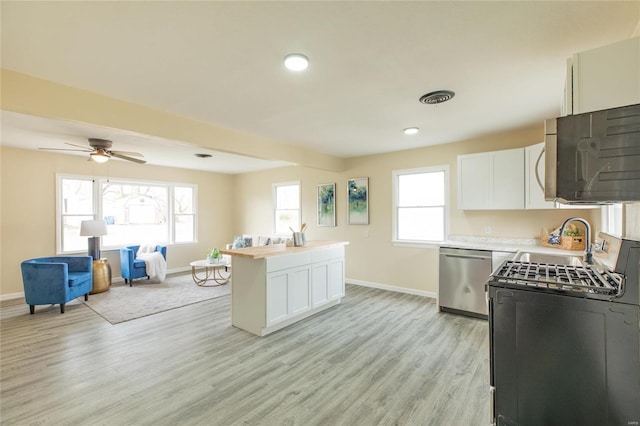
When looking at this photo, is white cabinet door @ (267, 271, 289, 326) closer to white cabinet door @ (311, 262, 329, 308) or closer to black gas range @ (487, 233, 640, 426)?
white cabinet door @ (311, 262, 329, 308)

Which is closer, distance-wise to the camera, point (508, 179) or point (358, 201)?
point (508, 179)

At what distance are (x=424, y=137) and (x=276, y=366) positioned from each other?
365 centimetres

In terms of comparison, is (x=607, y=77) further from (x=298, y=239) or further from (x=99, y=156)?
(x=99, y=156)

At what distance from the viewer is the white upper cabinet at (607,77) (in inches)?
57.3

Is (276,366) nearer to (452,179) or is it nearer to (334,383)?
(334,383)

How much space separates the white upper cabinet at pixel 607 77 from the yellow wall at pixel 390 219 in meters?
2.82

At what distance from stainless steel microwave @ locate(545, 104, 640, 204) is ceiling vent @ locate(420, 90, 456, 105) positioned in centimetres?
145

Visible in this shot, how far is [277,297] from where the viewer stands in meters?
3.51

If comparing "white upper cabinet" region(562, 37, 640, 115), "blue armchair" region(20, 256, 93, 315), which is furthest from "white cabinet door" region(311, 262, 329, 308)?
"blue armchair" region(20, 256, 93, 315)

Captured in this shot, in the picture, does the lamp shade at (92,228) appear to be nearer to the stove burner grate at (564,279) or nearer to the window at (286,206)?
the window at (286,206)

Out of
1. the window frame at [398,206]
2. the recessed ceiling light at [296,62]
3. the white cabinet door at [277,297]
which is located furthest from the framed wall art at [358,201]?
the recessed ceiling light at [296,62]

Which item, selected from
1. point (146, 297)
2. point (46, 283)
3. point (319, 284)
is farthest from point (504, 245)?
point (46, 283)

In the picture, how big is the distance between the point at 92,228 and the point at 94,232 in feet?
0.26

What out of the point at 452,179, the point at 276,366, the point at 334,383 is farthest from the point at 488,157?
the point at 276,366
